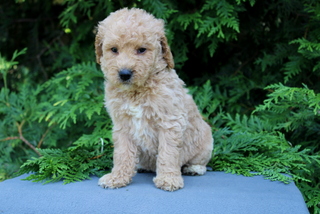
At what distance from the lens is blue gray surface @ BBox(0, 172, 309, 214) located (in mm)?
2564

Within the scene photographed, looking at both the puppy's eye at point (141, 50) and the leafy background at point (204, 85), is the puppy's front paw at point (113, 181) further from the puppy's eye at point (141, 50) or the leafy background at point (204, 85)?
the puppy's eye at point (141, 50)

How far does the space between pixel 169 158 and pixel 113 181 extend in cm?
49

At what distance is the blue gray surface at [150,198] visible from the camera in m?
2.56

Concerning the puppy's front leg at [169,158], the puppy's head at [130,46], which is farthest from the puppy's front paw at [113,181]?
the puppy's head at [130,46]

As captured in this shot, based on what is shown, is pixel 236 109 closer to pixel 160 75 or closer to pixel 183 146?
pixel 183 146

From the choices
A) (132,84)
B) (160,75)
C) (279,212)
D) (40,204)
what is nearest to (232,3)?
(160,75)

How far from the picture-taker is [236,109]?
470 centimetres

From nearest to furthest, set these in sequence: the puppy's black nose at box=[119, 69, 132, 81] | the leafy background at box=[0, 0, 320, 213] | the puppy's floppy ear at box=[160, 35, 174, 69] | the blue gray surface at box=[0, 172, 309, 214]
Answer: the blue gray surface at box=[0, 172, 309, 214]
the puppy's black nose at box=[119, 69, 132, 81]
the puppy's floppy ear at box=[160, 35, 174, 69]
the leafy background at box=[0, 0, 320, 213]

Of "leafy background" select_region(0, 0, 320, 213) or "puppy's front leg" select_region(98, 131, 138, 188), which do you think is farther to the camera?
"leafy background" select_region(0, 0, 320, 213)

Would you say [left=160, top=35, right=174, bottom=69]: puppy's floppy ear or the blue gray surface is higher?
[left=160, top=35, right=174, bottom=69]: puppy's floppy ear

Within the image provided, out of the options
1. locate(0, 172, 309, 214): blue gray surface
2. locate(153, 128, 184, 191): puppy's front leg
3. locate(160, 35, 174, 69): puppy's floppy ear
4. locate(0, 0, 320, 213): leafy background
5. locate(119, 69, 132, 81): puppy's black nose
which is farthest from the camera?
locate(0, 0, 320, 213): leafy background

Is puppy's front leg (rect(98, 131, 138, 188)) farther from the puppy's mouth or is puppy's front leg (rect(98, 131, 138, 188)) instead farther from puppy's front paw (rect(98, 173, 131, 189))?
the puppy's mouth

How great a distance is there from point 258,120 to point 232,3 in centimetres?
146

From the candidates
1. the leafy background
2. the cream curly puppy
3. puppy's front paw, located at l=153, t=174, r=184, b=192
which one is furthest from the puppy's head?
the leafy background
